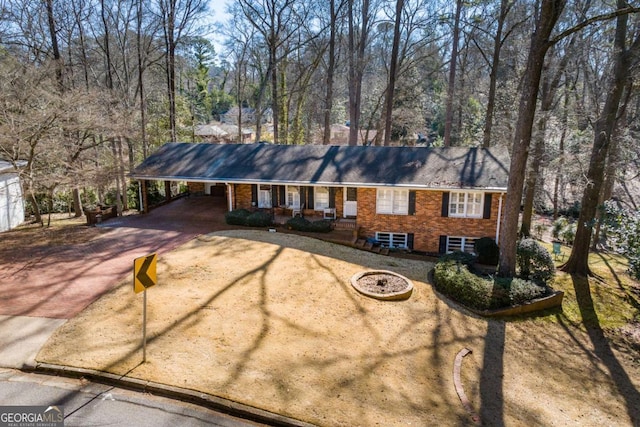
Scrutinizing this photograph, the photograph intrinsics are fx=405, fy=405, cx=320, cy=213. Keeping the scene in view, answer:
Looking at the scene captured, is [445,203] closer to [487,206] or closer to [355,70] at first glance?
[487,206]

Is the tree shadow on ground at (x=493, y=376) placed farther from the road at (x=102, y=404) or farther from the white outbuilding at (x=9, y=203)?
the white outbuilding at (x=9, y=203)

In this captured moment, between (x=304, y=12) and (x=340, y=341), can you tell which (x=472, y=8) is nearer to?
(x=304, y=12)

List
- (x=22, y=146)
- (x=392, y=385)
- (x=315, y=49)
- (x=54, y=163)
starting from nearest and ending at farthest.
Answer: (x=392, y=385) < (x=22, y=146) < (x=54, y=163) < (x=315, y=49)

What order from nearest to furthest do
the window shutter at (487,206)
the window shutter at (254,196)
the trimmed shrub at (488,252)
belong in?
the trimmed shrub at (488,252)
the window shutter at (487,206)
the window shutter at (254,196)

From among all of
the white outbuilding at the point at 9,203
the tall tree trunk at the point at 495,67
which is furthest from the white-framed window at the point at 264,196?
the tall tree trunk at the point at 495,67

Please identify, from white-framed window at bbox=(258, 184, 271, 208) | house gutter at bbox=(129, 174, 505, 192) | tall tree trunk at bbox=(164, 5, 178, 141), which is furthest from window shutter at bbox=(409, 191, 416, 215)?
tall tree trunk at bbox=(164, 5, 178, 141)

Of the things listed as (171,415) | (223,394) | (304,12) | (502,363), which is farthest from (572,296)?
(304,12)
